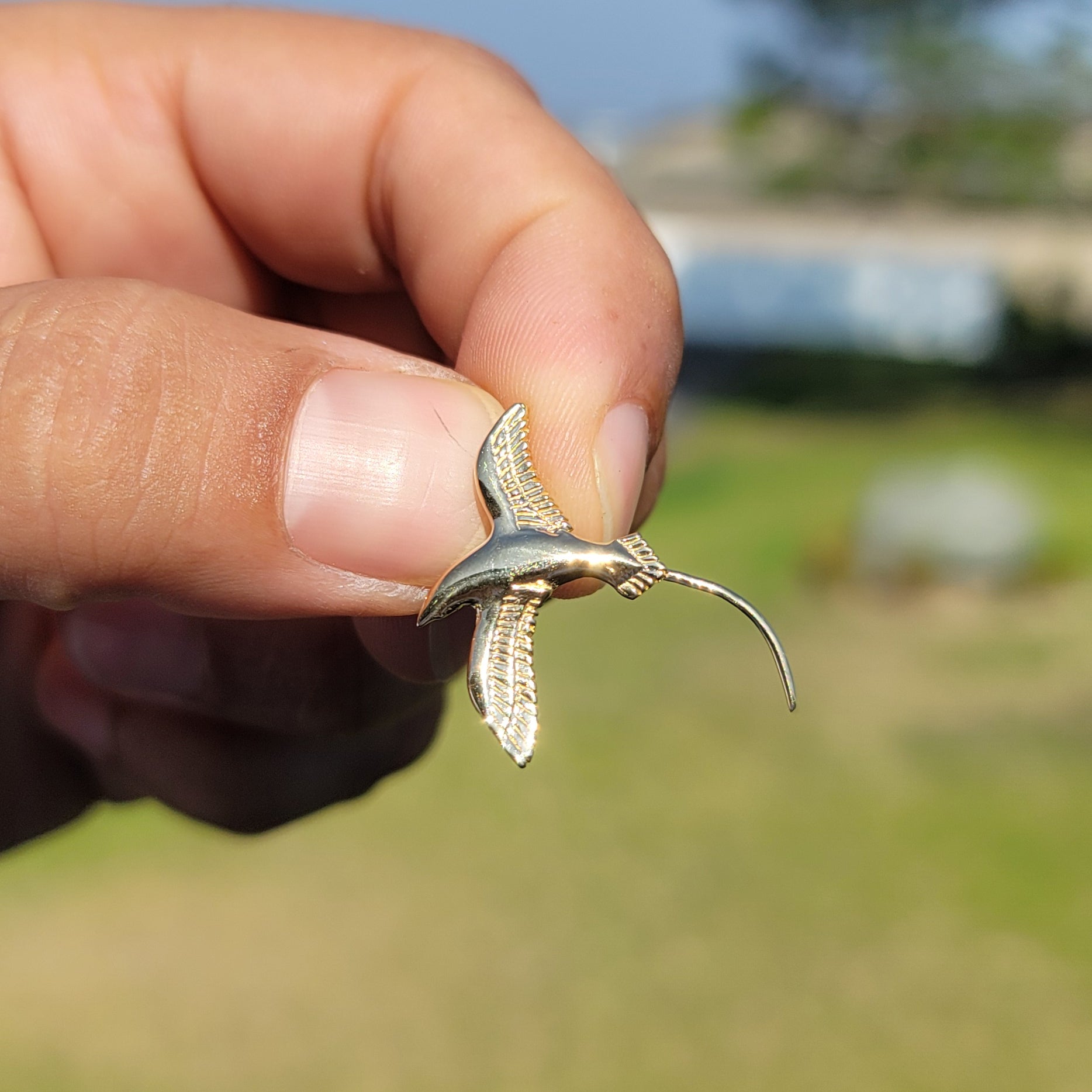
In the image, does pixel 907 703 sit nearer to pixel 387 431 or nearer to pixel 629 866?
pixel 629 866

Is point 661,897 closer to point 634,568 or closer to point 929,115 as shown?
point 634,568

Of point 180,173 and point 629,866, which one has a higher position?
point 180,173

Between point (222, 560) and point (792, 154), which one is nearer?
point (222, 560)

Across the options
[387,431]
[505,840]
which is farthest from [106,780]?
[505,840]

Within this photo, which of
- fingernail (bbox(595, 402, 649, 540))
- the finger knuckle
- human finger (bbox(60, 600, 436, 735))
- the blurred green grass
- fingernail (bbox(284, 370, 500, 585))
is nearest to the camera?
the finger knuckle

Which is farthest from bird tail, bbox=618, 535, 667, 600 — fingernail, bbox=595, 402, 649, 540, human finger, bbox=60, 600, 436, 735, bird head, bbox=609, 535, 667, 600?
human finger, bbox=60, 600, 436, 735

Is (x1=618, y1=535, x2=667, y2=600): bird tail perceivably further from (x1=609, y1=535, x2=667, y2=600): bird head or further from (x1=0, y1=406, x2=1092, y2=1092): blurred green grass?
(x1=0, y1=406, x2=1092, y2=1092): blurred green grass
